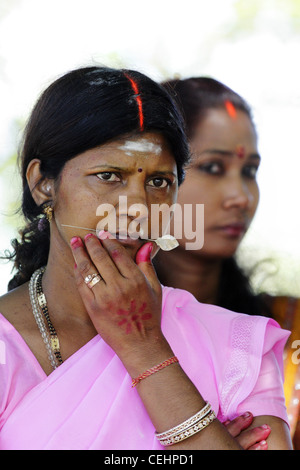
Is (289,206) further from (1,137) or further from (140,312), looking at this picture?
(140,312)

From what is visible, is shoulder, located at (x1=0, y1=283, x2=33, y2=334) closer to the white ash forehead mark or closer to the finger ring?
the finger ring

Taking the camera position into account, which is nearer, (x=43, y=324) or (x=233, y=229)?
(x=43, y=324)

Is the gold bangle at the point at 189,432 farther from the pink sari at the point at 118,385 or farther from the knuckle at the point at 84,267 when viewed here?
the knuckle at the point at 84,267

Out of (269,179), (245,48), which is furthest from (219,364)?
(245,48)

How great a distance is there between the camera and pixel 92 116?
205 centimetres

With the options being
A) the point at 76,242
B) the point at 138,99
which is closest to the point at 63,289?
the point at 76,242

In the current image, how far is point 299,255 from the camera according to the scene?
15.7ft

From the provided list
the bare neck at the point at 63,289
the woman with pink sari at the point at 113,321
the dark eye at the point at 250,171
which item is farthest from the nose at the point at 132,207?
the dark eye at the point at 250,171

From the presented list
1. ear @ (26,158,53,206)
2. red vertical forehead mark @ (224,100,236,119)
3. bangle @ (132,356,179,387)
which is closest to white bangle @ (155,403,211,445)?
bangle @ (132,356,179,387)

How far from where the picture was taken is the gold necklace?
83.4 inches

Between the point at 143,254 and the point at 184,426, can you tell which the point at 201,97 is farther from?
the point at 184,426

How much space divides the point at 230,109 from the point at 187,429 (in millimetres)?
2409

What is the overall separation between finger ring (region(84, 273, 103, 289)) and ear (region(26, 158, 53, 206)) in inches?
15.6
